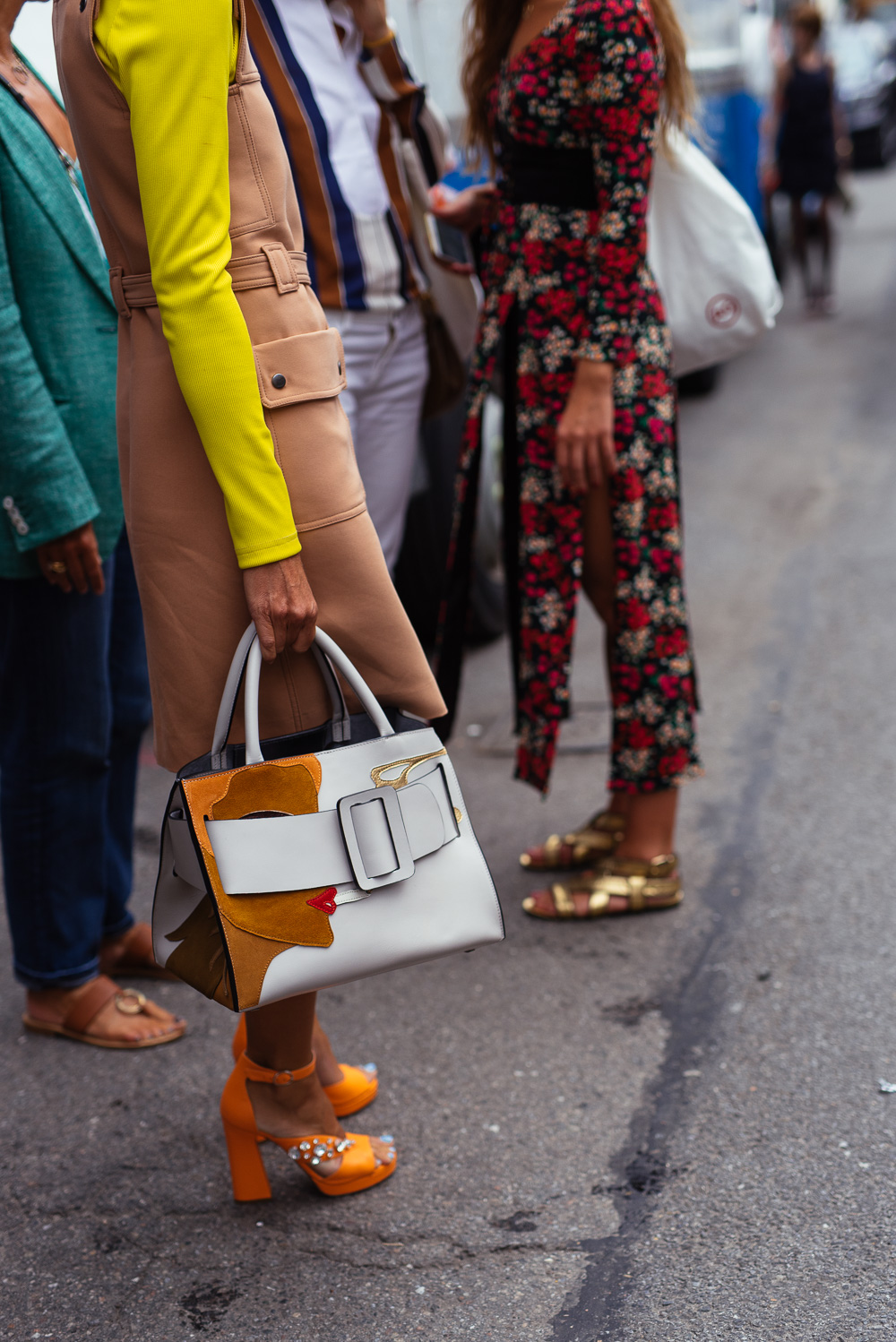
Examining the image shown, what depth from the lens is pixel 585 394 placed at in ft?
8.43

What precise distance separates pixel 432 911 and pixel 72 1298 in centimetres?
87

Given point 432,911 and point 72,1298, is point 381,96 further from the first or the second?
point 72,1298

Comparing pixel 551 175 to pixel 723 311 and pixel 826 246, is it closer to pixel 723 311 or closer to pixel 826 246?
pixel 723 311

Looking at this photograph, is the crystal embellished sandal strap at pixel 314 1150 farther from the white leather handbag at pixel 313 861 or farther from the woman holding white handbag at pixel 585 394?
the woman holding white handbag at pixel 585 394

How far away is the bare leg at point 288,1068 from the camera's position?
1.92m

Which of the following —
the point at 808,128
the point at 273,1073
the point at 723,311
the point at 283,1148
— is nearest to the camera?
the point at 273,1073

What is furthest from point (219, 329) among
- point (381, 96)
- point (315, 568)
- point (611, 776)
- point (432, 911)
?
point (611, 776)

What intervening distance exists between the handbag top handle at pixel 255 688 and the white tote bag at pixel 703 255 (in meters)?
1.41

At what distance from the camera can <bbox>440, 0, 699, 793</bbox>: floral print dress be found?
240 centimetres

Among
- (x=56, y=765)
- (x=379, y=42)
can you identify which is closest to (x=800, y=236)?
(x=379, y=42)

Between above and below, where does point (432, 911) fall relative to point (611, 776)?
above

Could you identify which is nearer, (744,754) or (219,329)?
(219,329)

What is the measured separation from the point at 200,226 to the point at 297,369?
0.71ft

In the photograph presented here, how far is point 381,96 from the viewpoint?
8.79ft
